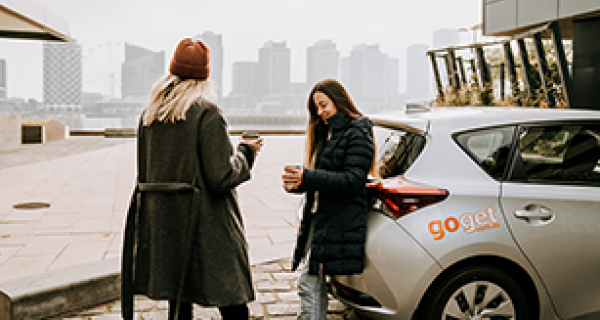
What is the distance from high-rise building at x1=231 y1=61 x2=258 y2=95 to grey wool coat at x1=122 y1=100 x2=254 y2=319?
96850 millimetres

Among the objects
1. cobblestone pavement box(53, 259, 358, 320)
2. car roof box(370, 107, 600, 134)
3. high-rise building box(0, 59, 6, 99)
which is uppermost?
high-rise building box(0, 59, 6, 99)

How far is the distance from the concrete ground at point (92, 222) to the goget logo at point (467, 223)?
1417 millimetres

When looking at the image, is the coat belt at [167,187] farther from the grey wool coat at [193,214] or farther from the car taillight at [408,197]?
the car taillight at [408,197]

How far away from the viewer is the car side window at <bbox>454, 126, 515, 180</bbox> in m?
3.17

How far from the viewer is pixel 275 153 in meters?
18.8

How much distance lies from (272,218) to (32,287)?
13.3ft

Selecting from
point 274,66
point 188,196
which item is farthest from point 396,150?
point 274,66

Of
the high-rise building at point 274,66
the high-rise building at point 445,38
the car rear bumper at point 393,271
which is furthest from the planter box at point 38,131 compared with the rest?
the high-rise building at point 274,66

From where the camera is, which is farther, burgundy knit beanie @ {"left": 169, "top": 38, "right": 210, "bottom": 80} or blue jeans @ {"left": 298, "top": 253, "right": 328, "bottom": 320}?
blue jeans @ {"left": 298, "top": 253, "right": 328, "bottom": 320}

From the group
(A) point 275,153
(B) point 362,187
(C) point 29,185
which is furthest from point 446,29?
(B) point 362,187

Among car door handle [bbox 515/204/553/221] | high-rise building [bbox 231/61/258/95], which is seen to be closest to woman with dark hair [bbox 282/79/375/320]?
car door handle [bbox 515/204/553/221]

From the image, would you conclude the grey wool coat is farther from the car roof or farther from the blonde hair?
the car roof

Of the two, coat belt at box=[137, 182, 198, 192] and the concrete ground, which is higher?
coat belt at box=[137, 182, 198, 192]

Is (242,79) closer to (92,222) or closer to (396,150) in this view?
(92,222)
